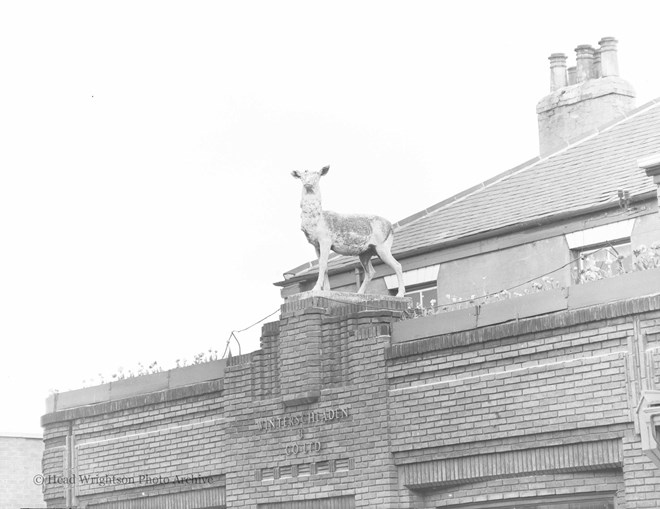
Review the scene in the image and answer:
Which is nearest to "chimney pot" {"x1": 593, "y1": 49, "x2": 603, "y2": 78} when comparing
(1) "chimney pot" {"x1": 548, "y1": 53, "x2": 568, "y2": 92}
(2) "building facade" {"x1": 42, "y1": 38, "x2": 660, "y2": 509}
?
(1) "chimney pot" {"x1": 548, "y1": 53, "x2": 568, "y2": 92}

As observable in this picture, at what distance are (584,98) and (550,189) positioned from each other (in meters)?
4.63

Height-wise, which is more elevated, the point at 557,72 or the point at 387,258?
the point at 557,72

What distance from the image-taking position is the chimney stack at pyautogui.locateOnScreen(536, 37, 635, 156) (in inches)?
1058

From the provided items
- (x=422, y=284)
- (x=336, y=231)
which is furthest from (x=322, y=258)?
(x=422, y=284)

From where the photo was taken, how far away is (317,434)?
19484 millimetres

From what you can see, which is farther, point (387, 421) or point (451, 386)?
point (387, 421)

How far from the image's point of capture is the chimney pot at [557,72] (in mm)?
28000

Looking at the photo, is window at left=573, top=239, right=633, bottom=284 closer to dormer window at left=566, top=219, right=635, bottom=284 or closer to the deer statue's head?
dormer window at left=566, top=219, right=635, bottom=284

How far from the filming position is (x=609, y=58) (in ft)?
90.0

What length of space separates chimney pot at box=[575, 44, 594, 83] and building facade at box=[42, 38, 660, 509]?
6.39 feet

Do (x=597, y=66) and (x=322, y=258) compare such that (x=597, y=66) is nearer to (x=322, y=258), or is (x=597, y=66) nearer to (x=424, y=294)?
(x=424, y=294)

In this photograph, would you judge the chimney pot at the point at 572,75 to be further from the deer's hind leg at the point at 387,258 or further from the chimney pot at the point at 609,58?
the deer's hind leg at the point at 387,258

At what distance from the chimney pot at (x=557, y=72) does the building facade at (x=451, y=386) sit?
1985mm

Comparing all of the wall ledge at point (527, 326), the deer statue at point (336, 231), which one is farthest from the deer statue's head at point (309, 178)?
the wall ledge at point (527, 326)
